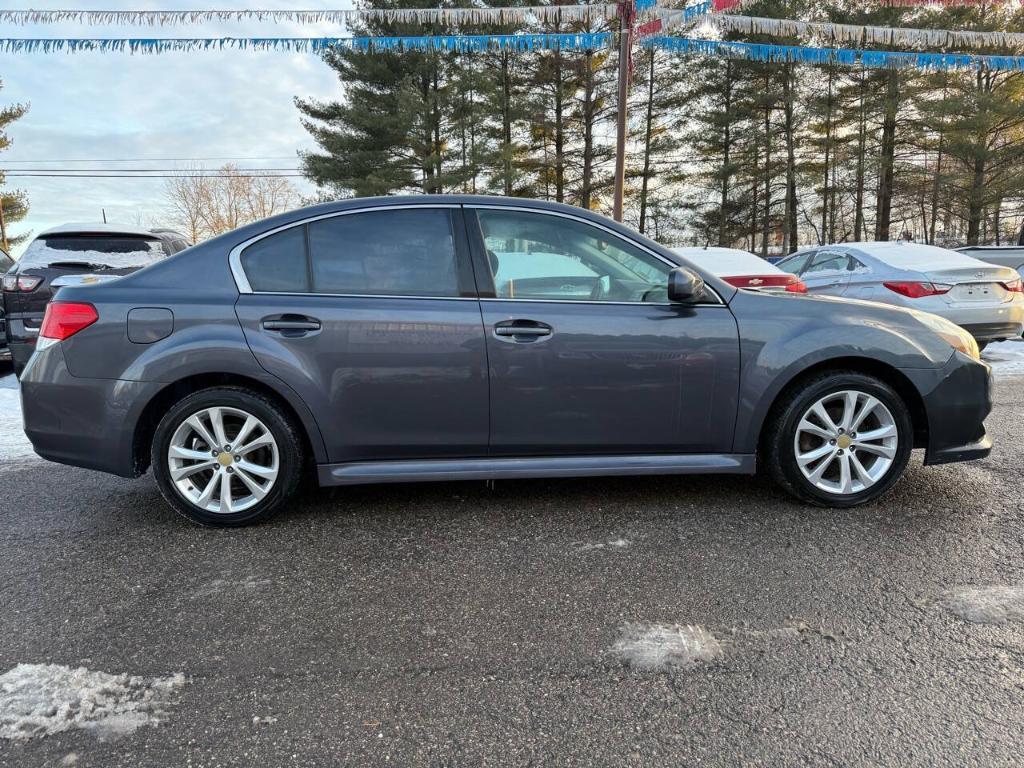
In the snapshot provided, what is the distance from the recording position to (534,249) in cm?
332

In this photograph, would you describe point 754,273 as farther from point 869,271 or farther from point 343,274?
point 343,274

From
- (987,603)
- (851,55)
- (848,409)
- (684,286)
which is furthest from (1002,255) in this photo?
(987,603)

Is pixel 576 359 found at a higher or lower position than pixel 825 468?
higher

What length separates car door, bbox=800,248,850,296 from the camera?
27.7 ft

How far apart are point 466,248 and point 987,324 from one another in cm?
678

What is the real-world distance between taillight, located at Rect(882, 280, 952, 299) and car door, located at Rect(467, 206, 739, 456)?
5524 millimetres

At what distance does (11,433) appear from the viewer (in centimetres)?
527

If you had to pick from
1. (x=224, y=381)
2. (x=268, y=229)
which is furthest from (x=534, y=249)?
(x=224, y=381)

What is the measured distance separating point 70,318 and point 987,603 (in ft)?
13.6

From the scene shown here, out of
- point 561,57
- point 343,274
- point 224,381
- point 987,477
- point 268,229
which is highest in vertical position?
point 561,57

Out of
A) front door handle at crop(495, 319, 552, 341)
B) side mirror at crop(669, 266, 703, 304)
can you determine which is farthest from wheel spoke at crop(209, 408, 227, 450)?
side mirror at crop(669, 266, 703, 304)

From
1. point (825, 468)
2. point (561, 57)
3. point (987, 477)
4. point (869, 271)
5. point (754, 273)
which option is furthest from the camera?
point (561, 57)

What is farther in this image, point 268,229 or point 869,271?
point 869,271

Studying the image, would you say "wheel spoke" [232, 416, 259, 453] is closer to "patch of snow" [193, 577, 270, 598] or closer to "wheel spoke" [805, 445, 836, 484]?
"patch of snow" [193, 577, 270, 598]
